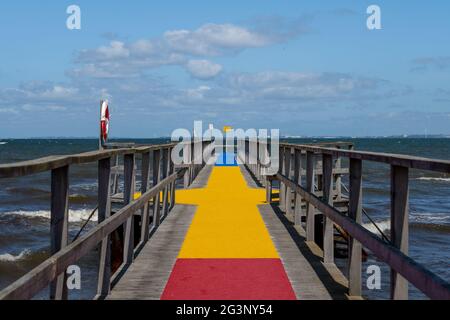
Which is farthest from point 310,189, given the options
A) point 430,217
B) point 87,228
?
point 430,217

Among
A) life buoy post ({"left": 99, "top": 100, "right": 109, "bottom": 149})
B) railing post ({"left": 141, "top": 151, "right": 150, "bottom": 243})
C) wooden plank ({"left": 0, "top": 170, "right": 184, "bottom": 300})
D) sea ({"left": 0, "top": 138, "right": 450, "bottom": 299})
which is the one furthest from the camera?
sea ({"left": 0, "top": 138, "right": 450, "bottom": 299})

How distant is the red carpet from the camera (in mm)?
5705

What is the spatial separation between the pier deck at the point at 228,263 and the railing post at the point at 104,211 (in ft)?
0.43

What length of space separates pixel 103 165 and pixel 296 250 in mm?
3440

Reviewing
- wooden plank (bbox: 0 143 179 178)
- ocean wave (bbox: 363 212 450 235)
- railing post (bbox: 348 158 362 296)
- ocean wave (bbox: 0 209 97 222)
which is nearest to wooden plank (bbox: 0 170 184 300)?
wooden plank (bbox: 0 143 179 178)

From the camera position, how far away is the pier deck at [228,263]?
5.87 m

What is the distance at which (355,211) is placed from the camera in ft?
17.9

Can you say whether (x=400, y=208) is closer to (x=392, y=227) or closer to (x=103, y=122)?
(x=392, y=227)

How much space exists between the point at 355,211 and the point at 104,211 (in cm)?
225

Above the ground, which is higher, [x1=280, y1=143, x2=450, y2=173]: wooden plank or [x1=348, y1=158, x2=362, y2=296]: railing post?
[x1=280, y1=143, x2=450, y2=173]: wooden plank

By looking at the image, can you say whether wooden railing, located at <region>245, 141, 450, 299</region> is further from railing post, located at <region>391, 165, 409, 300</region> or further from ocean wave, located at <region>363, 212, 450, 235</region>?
ocean wave, located at <region>363, 212, 450, 235</region>

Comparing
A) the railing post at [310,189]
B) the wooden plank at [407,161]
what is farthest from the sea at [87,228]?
the wooden plank at [407,161]

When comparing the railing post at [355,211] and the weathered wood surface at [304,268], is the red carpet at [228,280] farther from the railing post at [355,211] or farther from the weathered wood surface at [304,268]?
the railing post at [355,211]
